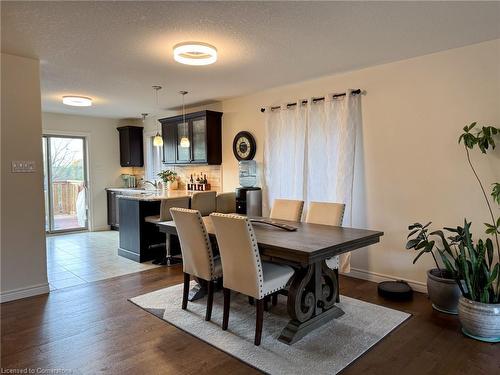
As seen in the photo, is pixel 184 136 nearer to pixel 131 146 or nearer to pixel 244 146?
pixel 244 146

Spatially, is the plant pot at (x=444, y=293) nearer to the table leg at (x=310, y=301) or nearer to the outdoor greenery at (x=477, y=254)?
the outdoor greenery at (x=477, y=254)

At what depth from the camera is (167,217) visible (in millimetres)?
4629

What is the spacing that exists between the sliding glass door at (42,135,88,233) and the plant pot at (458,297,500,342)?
23.2ft

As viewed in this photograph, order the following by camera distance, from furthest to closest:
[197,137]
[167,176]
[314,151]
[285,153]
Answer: [167,176], [197,137], [285,153], [314,151]

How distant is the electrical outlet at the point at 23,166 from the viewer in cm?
345

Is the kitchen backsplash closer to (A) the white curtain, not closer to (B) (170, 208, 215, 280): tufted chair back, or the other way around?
(A) the white curtain

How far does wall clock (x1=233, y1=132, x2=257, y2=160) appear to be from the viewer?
5.26 meters

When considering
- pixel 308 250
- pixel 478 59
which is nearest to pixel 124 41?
pixel 308 250

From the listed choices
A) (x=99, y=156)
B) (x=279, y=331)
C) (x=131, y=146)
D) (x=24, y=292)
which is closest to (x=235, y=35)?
(x=279, y=331)

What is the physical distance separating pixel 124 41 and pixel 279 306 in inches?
109

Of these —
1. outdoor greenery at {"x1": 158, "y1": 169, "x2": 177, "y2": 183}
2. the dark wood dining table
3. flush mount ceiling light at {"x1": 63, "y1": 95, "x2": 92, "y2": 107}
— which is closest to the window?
outdoor greenery at {"x1": 158, "y1": 169, "x2": 177, "y2": 183}

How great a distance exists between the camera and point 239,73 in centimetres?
409

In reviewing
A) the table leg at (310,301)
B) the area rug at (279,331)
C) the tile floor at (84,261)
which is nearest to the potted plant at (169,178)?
the tile floor at (84,261)

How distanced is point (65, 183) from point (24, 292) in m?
4.18
